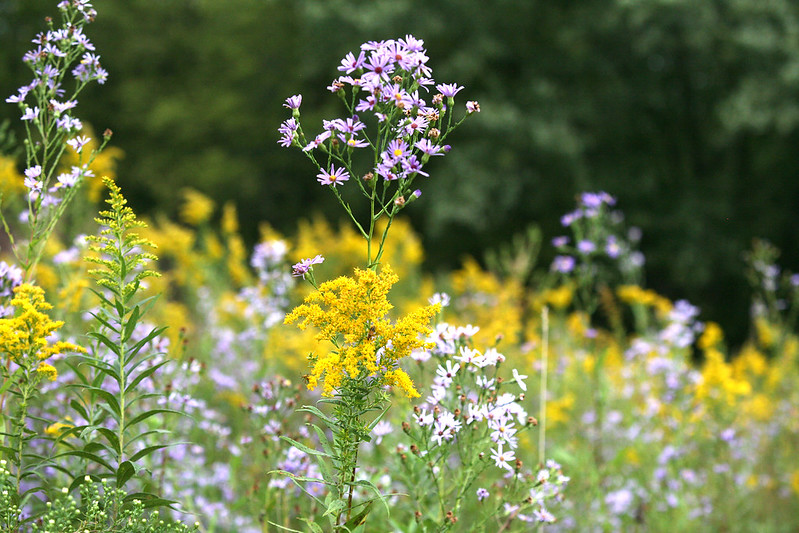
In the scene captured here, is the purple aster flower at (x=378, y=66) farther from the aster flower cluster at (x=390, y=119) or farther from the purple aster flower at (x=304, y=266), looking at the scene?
the purple aster flower at (x=304, y=266)

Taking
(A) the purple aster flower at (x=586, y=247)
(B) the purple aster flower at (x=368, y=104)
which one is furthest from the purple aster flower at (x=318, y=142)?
(A) the purple aster flower at (x=586, y=247)

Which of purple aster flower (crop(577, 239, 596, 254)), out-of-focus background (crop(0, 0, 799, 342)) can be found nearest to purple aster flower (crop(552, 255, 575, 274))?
purple aster flower (crop(577, 239, 596, 254))

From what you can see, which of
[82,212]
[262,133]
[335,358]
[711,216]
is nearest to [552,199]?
[711,216]

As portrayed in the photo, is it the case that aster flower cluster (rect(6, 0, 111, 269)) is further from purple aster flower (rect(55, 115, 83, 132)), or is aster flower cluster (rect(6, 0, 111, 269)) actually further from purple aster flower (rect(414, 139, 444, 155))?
purple aster flower (rect(414, 139, 444, 155))

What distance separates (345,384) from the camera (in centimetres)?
188

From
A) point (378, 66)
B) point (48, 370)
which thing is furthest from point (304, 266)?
point (48, 370)

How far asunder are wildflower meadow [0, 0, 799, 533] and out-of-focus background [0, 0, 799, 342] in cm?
574

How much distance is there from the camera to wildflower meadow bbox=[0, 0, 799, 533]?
1930 millimetres

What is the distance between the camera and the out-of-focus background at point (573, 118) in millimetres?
12352

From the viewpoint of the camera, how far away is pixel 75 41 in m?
2.43

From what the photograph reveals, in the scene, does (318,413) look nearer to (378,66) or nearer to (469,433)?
(469,433)

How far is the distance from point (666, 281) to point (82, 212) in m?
12.5

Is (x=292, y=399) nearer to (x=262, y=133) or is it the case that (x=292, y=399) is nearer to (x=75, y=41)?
(x=75, y=41)

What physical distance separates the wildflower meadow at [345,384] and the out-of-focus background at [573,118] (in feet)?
18.8
